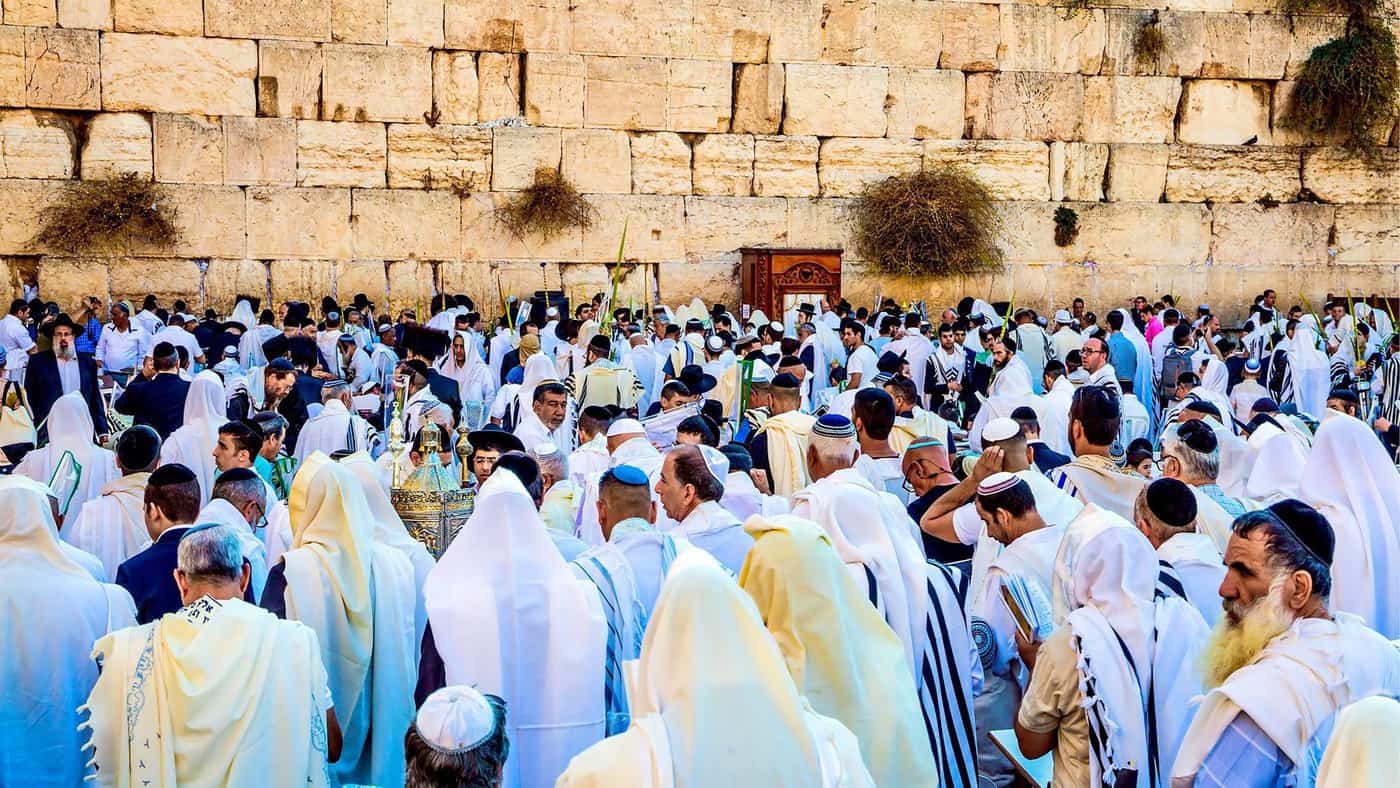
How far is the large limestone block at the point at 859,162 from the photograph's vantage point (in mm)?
17484

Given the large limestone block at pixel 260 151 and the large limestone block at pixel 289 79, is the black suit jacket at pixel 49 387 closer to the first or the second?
the large limestone block at pixel 260 151

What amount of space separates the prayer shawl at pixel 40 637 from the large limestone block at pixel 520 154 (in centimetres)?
1291

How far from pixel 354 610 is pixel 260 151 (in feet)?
42.4

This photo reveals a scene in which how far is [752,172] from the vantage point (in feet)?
56.7

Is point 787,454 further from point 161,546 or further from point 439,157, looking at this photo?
point 439,157

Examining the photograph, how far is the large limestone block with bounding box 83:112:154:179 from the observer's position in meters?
15.5

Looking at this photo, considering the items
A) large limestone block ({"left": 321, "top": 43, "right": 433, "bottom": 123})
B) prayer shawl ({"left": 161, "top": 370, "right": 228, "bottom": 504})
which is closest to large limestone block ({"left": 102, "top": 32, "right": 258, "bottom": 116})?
large limestone block ({"left": 321, "top": 43, "right": 433, "bottom": 123})

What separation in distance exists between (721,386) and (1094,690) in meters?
7.80

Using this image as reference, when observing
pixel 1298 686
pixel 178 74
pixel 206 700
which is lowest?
pixel 206 700

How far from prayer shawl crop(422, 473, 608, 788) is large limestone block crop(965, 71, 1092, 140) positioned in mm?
15168

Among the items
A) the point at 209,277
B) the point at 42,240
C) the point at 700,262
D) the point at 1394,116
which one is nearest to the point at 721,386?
the point at 700,262

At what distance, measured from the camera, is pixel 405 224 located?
16375 mm

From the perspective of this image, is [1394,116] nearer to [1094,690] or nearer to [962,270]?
[962,270]

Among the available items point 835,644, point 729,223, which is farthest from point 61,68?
point 835,644
